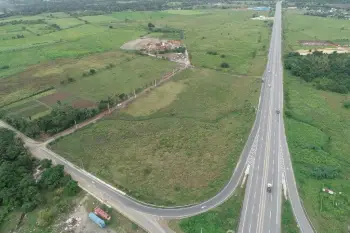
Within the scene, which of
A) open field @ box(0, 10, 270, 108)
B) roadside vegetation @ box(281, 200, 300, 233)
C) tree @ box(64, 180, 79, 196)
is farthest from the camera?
open field @ box(0, 10, 270, 108)

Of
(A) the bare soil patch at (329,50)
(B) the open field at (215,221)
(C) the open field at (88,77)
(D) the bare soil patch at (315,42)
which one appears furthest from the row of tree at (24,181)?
(D) the bare soil patch at (315,42)

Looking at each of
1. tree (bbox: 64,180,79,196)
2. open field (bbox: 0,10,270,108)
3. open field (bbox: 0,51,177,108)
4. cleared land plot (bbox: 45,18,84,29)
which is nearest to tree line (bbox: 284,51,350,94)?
open field (bbox: 0,10,270,108)

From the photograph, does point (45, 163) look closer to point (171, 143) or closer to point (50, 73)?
point (171, 143)

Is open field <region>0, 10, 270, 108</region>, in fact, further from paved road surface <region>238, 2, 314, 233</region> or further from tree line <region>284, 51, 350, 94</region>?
paved road surface <region>238, 2, 314, 233</region>

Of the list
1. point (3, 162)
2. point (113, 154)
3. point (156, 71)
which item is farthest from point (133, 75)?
point (3, 162)

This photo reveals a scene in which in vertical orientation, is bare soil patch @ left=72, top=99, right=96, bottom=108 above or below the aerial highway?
above

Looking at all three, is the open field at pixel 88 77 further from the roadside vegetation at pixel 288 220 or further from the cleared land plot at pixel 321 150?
Answer: the roadside vegetation at pixel 288 220
